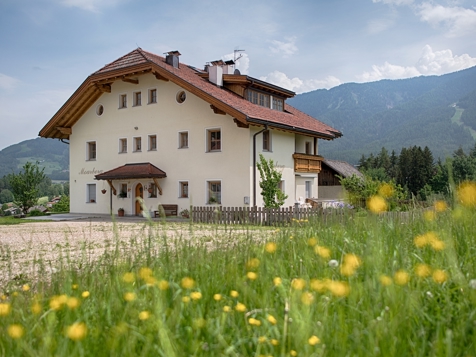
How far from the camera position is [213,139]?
2464cm

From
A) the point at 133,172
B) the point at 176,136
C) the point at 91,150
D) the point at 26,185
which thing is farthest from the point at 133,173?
the point at 26,185

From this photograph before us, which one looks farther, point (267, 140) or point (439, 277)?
point (267, 140)

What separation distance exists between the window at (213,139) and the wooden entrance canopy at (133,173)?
2.98 metres

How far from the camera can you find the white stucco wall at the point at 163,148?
77.4 ft

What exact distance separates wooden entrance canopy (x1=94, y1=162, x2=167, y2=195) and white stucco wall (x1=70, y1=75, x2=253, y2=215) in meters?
0.43

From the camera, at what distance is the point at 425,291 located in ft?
10.3

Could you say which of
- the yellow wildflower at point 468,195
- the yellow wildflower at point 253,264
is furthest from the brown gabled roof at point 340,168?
the yellow wildflower at point 253,264

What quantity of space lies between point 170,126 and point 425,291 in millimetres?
23491

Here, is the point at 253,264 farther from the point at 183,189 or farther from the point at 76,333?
the point at 183,189

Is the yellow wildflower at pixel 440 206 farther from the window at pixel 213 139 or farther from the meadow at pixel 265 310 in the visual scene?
the window at pixel 213 139

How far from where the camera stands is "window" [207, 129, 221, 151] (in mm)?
24422

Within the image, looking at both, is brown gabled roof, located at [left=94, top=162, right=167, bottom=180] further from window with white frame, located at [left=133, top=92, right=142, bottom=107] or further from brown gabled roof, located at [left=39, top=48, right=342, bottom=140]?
brown gabled roof, located at [left=39, top=48, right=342, bottom=140]

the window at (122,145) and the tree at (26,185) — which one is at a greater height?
the window at (122,145)

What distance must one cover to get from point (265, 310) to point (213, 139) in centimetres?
2213
